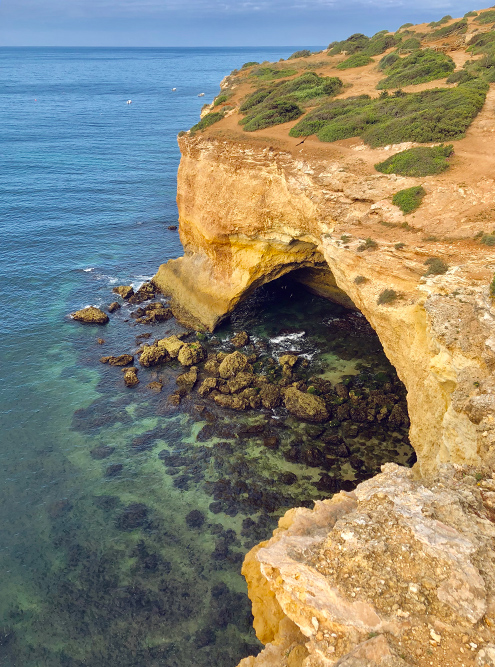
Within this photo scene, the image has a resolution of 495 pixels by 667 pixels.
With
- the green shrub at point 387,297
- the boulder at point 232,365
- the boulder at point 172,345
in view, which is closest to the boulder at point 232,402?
the boulder at point 232,365

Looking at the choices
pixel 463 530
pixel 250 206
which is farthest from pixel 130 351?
pixel 463 530

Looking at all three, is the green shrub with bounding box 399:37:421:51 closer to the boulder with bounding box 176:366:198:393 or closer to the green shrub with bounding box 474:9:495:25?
the green shrub with bounding box 474:9:495:25

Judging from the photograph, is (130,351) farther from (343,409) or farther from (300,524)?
(300,524)

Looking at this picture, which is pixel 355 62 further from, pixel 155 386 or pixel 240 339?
pixel 155 386

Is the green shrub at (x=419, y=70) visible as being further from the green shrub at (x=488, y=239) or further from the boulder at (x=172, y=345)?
the boulder at (x=172, y=345)

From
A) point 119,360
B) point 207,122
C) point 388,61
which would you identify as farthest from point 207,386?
point 388,61

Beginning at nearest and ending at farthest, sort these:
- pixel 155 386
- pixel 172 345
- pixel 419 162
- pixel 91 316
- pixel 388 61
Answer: pixel 419 162 < pixel 155 386 < pixel 172 345 < pixel 91 316 < pixel 388 61
